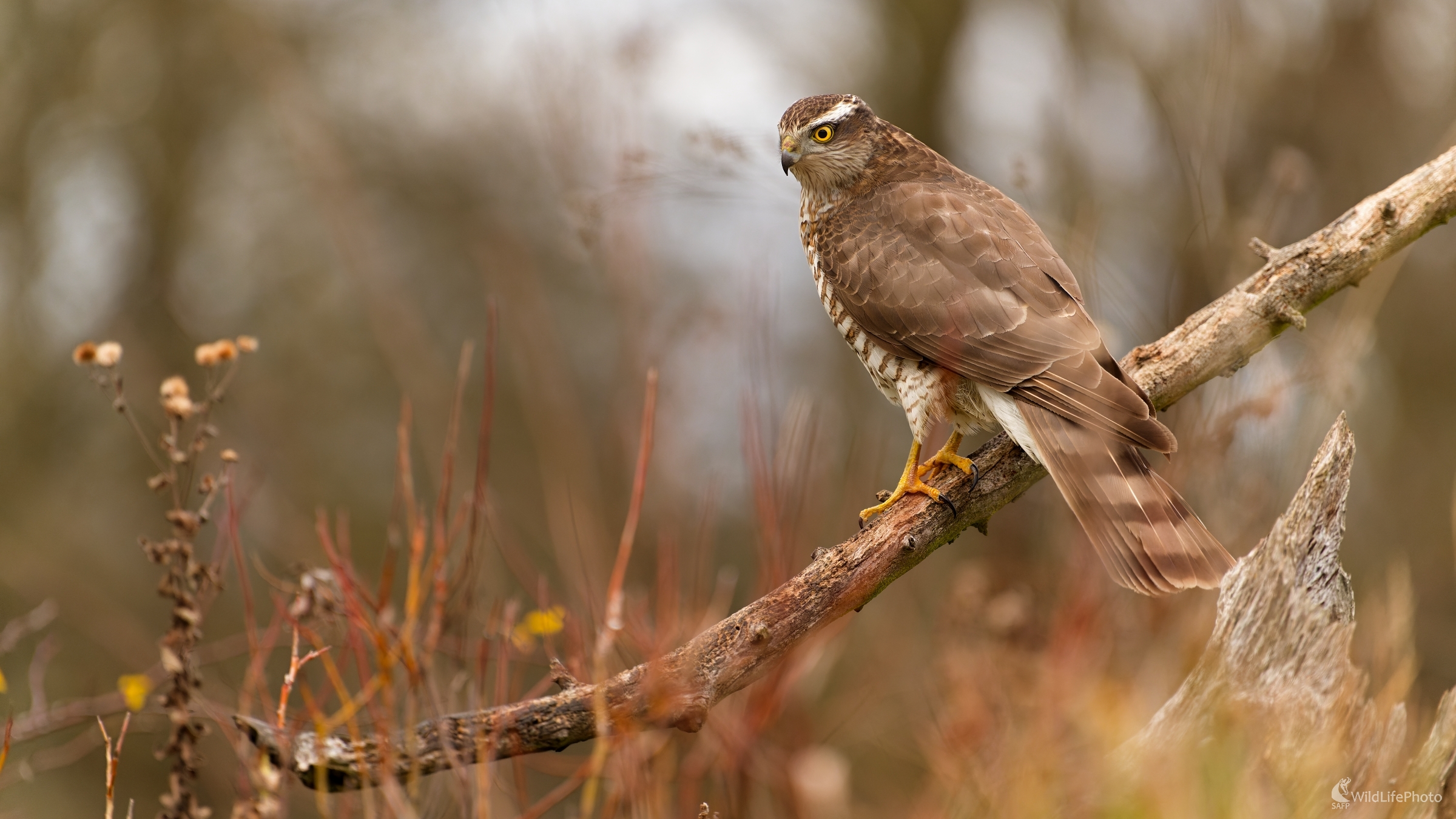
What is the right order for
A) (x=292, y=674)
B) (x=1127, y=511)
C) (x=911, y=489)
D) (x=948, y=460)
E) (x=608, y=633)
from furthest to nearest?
(x=948, y=460)
(x=911, y=489)
(x=1127, y=511)
(x=608, y=633)
(x=292, y=674)

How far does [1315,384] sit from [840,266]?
2162 mm

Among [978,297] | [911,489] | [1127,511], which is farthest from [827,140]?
[1127,511]

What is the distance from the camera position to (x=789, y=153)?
3900mm

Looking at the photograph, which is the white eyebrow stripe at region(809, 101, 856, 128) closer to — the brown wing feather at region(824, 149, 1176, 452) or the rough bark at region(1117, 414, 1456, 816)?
the brown wing feather at region(824, 149, 1176, 452)

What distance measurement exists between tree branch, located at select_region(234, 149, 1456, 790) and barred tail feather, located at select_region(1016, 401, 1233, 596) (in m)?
0.20

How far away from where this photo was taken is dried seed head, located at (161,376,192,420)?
2.45 m

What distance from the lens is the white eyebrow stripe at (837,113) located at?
390cm

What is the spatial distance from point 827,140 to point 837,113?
0.36 feet

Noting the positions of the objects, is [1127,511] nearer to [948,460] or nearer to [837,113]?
[948,460]

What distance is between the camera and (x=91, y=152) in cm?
974

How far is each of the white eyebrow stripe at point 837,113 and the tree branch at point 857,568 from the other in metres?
1.35

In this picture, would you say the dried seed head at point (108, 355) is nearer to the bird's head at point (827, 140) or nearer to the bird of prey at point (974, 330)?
the bird of prey at point (974, 330)

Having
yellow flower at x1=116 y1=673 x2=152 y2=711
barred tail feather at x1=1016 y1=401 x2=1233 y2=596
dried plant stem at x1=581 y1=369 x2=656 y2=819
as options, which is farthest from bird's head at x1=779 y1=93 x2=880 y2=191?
yellow flower at x1=116 y1=673 x2=152 y2=711

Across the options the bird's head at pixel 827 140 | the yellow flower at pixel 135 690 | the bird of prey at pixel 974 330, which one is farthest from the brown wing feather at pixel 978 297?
the yellow flower at pixel 135 690
